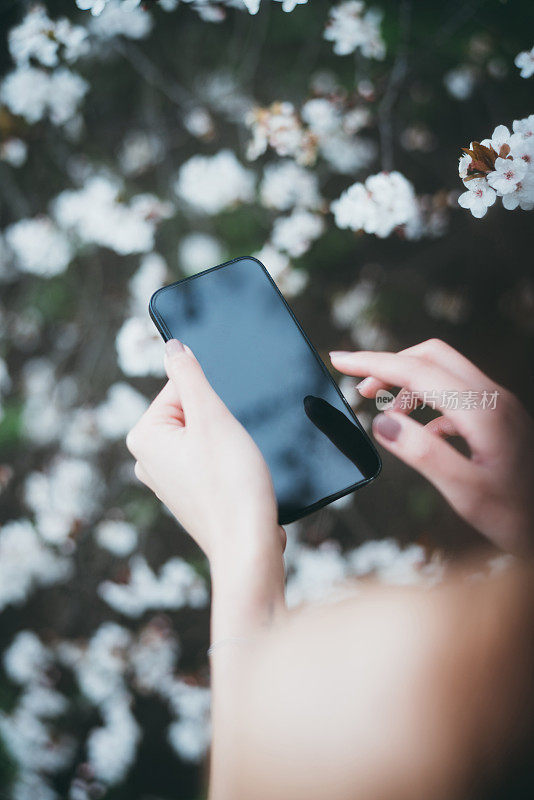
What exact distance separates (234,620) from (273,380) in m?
0.44

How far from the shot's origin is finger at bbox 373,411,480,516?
29.7 inches

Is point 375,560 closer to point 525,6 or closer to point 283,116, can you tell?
point 283,116

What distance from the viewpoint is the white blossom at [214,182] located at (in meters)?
1.38

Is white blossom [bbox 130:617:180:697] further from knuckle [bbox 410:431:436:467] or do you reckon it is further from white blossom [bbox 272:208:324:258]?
white blossom [bbox 272:208:324:258]

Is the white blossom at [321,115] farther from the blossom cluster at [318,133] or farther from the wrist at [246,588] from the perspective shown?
the wrist at [246,588]

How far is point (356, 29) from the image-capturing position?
1.37 metres

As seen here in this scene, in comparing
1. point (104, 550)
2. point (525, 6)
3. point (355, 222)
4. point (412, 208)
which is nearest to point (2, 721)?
point (104, 550)

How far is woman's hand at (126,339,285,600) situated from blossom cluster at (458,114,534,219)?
0.72 metres

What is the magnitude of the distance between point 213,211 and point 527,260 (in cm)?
82

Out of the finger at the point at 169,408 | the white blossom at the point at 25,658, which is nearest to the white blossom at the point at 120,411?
the finger at the point at 169,408

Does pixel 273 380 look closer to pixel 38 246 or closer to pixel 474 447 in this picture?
pixel 474 447

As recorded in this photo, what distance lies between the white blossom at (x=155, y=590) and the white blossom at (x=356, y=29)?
142 centimetres

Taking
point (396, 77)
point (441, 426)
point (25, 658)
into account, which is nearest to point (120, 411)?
point (25, 658)

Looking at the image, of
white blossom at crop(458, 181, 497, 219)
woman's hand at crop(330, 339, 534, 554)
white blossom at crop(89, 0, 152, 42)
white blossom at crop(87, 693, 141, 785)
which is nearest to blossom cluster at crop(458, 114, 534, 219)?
white blossom at crop(458, 181, 497, 219)
